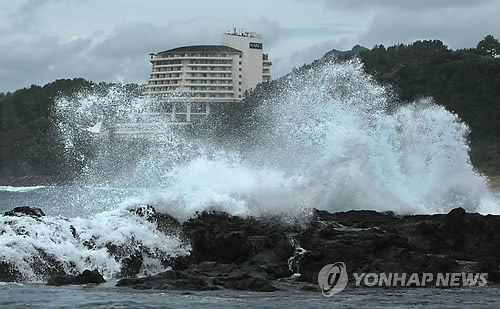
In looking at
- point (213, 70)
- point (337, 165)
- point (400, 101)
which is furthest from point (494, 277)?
point (213, 70)

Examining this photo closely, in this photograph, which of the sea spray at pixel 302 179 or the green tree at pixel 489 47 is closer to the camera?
the sea spray at pixel 302 179

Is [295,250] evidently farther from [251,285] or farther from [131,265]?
[131,265]

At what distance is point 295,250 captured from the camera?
26953 millimetres

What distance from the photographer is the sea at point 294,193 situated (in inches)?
878

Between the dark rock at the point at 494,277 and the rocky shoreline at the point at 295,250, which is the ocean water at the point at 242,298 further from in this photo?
the dark rock at the point at 494,277

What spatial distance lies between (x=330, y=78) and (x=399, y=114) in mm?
4547

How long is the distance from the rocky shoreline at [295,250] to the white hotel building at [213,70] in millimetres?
88806

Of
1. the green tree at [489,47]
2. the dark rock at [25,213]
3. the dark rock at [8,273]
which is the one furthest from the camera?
the green tree at [489,47]

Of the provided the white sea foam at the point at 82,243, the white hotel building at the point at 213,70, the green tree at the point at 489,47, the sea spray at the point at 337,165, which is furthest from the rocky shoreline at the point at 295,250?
the white hotel building at the point at 213,70

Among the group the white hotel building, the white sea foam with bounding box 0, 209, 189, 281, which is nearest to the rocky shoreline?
the white sea foam with bounding box 0, 209, 189, 281

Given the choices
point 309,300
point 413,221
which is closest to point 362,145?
point 413,221

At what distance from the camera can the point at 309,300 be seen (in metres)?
22.1

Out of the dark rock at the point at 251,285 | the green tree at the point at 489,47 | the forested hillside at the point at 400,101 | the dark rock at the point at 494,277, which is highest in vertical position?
the green tree at the point at 489,47

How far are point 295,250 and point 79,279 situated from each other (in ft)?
19.0
